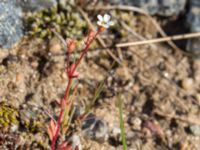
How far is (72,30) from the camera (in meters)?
4.37

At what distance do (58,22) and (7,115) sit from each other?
3.80ft

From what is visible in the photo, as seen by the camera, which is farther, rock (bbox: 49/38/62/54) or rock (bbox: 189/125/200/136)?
rock (bbox: 49/38/62/54)

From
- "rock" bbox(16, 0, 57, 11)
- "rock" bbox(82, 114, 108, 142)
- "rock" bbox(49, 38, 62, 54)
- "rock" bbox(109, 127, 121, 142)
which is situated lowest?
"rock" bbox(109, 127, 121, 142)

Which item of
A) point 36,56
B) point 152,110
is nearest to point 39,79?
point 36,56

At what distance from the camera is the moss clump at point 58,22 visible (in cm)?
427

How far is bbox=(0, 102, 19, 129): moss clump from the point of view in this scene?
357 centimetres

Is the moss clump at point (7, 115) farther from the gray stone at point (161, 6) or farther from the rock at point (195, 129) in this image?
the gray stone at point (161, 6)

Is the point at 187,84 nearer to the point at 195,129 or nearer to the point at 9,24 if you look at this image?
the point at 195,129

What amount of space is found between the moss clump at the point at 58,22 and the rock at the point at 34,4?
5 cm

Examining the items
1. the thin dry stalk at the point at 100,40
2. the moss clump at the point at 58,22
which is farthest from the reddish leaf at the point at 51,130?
the thin dry stalk at the point at 100,40

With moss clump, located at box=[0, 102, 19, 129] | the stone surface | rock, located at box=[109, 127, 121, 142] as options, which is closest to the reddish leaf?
moss clump, located at box=[0, 102, 19, 129]

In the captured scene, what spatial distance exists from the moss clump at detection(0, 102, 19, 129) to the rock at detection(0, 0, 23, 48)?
2.09ft

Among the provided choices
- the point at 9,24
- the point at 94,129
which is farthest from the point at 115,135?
the point at 9,24

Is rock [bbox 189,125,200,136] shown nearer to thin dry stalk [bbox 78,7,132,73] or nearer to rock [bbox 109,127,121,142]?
rock [bbox 109,127,121,142]
